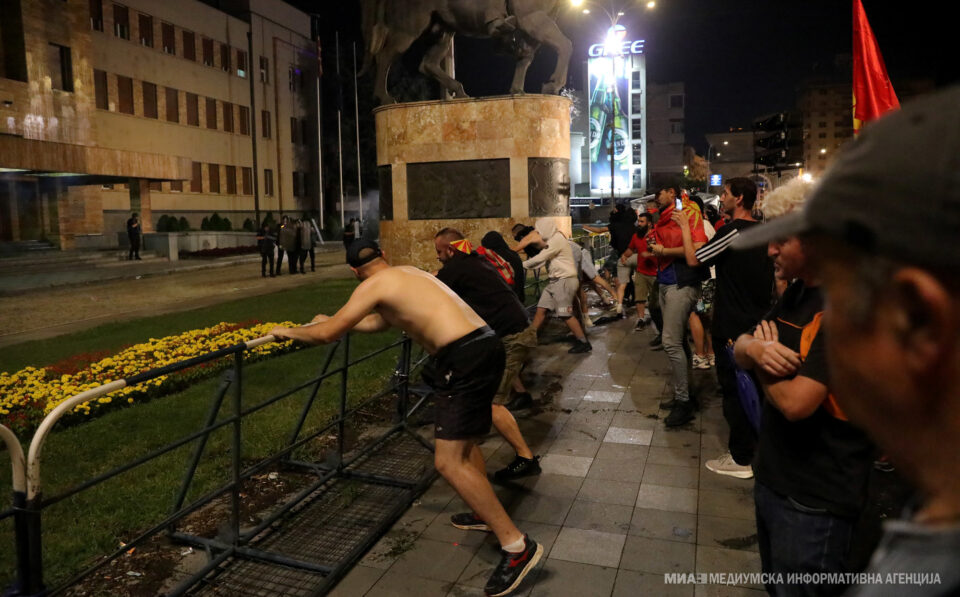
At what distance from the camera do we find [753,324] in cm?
512

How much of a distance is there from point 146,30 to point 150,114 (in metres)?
4.80

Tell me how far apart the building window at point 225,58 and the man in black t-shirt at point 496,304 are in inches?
1791

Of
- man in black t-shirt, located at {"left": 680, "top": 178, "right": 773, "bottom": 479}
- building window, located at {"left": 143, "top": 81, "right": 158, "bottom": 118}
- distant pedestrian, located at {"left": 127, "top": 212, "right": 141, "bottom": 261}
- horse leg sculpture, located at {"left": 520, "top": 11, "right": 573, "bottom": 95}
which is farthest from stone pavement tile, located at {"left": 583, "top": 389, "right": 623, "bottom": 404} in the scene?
building window, located at {"left": 143, "top": 81, "right": 158, "bottom": 118}

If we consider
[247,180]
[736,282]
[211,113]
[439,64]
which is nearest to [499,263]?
[736,282]

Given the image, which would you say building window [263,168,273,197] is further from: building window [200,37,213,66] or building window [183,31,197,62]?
building window [183,31,197,62]

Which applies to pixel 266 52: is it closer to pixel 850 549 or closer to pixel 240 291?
pixel 240 291

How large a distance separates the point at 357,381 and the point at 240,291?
37.8ft

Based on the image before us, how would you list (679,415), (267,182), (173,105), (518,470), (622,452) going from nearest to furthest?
(518,470) < (622,452) < (679,415) < (173,105) < (267,182)

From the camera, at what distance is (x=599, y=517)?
15.2 feet

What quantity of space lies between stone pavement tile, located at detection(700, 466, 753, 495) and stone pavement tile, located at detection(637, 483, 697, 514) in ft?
0.58

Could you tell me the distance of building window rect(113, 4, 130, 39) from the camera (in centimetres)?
3766

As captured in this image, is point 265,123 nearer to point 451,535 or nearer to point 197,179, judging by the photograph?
point 197,179

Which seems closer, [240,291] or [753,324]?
[753,324]

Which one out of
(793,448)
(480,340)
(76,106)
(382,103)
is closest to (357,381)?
(480,340)
